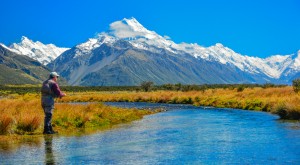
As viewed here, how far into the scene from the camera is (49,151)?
58.0 feet

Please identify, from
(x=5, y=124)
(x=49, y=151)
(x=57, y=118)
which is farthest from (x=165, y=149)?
(x=57, y=118)

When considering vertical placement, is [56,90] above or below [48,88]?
below

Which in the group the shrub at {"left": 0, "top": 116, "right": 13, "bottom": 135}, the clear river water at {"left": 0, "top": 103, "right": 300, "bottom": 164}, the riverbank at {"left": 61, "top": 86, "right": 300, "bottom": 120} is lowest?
the clear river water at {"left": 0, "top": 103, "right": 300, "bottom": 164}

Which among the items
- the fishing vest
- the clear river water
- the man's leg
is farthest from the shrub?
the fishing vest

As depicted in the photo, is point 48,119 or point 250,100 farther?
point 250,100

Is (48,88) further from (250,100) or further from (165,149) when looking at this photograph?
(250,100)

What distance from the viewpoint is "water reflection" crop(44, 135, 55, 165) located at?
15.4m

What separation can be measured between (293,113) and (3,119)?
20.7 metres

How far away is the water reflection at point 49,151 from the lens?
1536cm

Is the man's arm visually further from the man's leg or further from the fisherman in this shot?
the man's leg

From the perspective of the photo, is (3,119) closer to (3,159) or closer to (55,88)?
(55,88)

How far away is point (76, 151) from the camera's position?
17.8 meters

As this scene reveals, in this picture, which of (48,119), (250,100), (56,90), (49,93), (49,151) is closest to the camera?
(49,151)

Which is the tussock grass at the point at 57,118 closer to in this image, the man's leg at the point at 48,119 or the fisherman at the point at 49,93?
the man's leg at the point at 48,119
